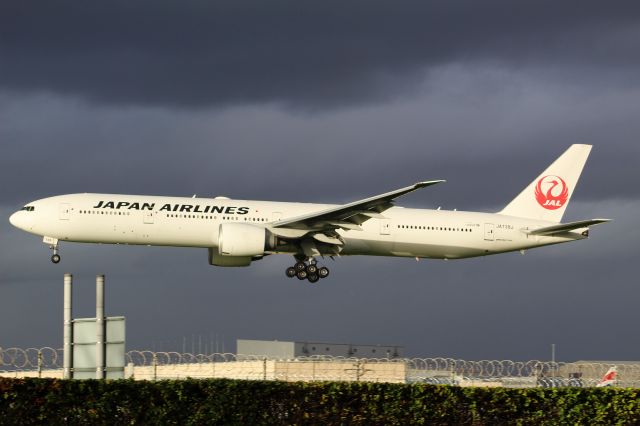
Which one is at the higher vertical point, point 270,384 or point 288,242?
point 288,242

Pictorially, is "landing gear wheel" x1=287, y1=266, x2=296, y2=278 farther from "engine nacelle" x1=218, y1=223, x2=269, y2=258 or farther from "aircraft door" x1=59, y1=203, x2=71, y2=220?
"aircraft door" x1=59, y1=203, x2=71, y2=220

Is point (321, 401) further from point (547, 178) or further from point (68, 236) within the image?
point (547, 178)

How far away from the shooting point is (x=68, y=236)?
4925 centimetres

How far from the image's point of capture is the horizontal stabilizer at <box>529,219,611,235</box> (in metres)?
51.9

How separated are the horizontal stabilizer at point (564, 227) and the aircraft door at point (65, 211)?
23542 mm

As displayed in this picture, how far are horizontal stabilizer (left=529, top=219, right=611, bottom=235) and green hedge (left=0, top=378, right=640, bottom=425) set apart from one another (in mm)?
26940

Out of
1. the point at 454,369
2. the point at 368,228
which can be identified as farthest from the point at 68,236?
the point at 454,369

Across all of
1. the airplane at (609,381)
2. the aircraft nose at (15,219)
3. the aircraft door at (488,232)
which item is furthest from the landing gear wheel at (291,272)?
the airplane at (609,381)

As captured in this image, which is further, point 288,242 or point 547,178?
→ point 547,178

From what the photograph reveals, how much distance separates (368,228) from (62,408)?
3128 cm

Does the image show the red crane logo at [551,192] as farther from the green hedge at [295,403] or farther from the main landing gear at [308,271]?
the green hedge at [295,403]

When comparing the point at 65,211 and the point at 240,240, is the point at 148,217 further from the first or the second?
the point at 240,240

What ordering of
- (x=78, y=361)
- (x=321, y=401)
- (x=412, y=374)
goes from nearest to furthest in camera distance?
(x=78, y=361) → (x=321, y=401) → (x=412, y=374)

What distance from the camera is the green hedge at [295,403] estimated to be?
22.7 m
